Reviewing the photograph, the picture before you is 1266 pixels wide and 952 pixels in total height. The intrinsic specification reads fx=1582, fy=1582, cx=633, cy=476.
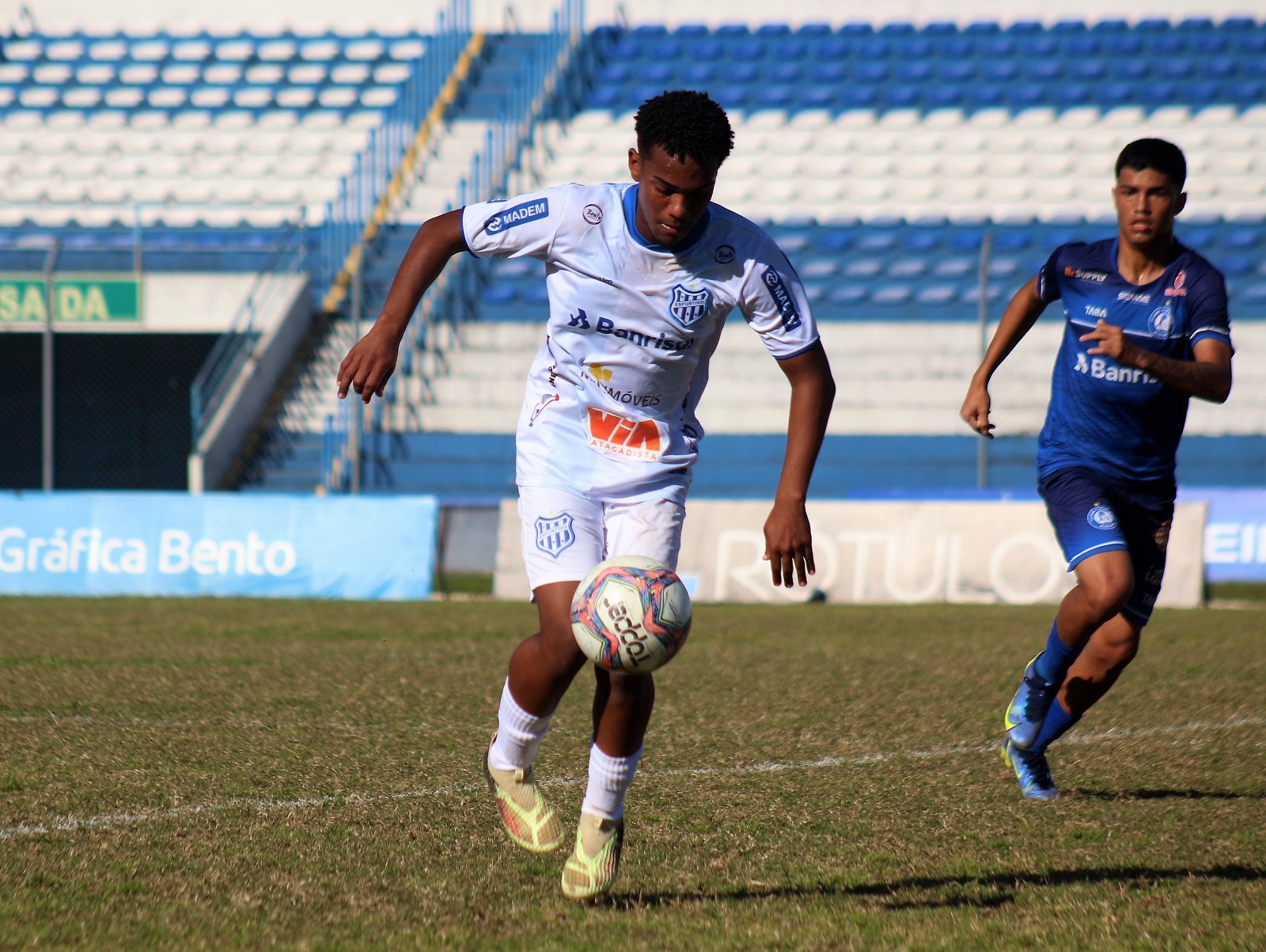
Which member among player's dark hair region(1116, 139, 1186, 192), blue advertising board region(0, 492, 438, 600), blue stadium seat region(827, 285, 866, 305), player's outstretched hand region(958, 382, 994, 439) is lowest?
blue advertising board region(0, 492, 438, 600)

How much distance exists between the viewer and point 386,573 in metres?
16.0

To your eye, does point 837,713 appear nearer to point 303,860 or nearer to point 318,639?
point 303,860

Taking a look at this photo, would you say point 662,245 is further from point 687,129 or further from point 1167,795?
point 1167,795

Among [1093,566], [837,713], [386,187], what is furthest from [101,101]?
[1093,566]

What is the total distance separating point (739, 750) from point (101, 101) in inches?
944

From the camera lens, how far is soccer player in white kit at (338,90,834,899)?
13.9 feet

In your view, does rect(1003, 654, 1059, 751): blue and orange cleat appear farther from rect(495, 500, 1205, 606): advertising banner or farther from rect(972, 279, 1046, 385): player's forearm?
rect(495, 500, 1205, 606): advertising banner

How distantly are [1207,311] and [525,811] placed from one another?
10.0ft

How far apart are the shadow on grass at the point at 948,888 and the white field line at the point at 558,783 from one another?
1.54 metres

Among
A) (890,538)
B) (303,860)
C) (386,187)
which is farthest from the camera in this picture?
(386,187)

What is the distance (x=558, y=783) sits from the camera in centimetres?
569

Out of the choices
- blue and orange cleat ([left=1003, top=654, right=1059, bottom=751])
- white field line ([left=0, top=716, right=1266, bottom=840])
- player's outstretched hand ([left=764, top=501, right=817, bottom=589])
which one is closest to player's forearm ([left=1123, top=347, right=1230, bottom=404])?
blue and orange cleat ([left=1003, top=654, right=1059, bottom=751])

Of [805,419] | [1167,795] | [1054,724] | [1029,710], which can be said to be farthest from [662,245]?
[1167,795]

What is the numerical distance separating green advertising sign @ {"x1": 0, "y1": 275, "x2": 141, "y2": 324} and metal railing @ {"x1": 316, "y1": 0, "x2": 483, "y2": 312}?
3.04m
